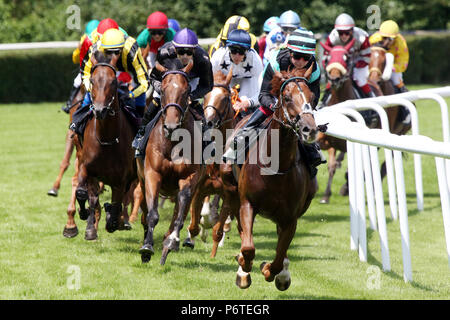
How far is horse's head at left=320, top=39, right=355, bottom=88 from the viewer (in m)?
12.8

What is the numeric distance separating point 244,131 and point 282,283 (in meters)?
1.29

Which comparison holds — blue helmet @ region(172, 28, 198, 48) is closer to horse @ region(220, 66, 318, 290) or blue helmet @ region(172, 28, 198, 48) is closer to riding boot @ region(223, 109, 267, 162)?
riding boot @ region(223, 109, 267, 162)

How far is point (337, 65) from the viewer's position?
42.1ft

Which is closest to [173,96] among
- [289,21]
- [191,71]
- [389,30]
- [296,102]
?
[191,71]

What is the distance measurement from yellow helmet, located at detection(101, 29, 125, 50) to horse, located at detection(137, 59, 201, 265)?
1.13 m

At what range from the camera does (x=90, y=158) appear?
910cm

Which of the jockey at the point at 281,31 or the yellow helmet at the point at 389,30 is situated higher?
the jockey at the point at 281,31

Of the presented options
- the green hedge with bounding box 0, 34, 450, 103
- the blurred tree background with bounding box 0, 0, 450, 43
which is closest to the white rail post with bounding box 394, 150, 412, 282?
the green hedge with bounding box 0, 34, 450, 103

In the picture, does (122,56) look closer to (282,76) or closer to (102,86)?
(102,86)

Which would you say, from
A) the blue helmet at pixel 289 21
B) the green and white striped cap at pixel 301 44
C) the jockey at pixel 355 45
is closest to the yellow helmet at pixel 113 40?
the green and white striped cap at pixel 301 44

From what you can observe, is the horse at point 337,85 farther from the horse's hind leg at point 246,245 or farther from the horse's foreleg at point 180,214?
the horse's hind leg at point 246,245

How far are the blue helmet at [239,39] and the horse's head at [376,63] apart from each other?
508 cm

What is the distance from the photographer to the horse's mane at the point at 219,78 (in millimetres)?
9330

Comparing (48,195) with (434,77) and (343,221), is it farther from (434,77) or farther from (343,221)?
(434,77)
